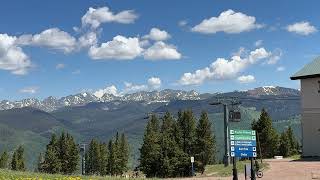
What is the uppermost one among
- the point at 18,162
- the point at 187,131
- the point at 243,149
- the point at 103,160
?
the point at 187,131

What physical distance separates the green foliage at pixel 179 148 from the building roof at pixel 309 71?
76.3 ft

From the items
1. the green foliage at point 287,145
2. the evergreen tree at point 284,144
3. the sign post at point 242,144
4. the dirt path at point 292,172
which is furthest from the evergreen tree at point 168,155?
the sign post at point 242,144

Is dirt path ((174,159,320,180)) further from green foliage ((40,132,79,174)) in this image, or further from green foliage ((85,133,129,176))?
green foliage ((85,133,129,176))

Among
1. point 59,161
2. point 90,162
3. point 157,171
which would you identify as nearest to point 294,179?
point 157,171

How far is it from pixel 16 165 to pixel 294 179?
131793mm

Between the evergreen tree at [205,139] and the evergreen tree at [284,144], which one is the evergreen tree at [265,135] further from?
the evergreen tree at [284,144]

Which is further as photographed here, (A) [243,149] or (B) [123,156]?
(B) [123,156]

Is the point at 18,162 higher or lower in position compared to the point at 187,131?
lower

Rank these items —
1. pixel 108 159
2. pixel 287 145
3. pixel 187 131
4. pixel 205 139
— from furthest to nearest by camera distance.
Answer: pixel 108 159, pixel 287 145, pixel 205 139, pixel 187 131

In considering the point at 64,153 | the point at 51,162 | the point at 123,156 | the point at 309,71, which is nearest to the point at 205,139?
the point at 51,162

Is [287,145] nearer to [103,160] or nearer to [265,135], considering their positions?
[265,135]

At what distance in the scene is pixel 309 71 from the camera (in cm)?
6606

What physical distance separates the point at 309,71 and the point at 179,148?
33508mm

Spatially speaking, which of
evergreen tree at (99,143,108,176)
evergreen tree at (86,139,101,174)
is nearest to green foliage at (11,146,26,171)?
evergreen tree at (86,139,101,174)
